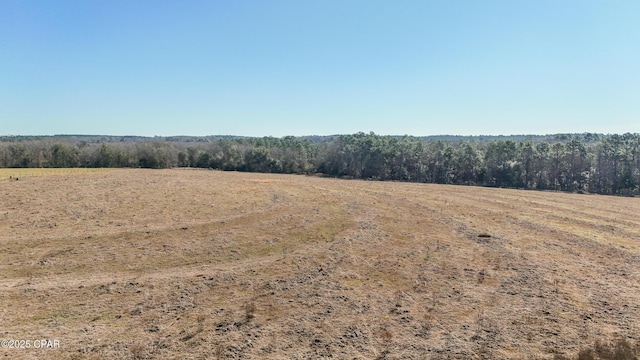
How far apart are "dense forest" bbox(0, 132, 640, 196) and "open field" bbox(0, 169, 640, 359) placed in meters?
47.2

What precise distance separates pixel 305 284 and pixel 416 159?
67521 millimetres

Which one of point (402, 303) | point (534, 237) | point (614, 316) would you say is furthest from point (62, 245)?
point (534, 237)

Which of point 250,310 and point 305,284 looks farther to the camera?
point 305,284

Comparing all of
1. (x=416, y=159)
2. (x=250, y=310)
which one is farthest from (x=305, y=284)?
(x=416, y=159)

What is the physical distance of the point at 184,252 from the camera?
17.2 meters

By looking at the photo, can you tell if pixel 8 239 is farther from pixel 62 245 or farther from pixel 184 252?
pixel 184 252

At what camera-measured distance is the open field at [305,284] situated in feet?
32.0

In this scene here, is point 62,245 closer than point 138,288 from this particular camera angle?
No

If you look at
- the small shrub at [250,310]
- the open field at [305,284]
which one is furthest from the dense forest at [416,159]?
the small shrub at [250,310]

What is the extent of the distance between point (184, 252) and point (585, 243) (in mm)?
23457

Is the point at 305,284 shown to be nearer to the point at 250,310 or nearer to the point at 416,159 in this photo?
the point at 250,310

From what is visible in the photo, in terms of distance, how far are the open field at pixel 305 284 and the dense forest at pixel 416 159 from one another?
47.2 meters

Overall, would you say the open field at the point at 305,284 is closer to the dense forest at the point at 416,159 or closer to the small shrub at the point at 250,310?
the small shrub at the point at 250,310

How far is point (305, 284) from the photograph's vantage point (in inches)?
542
